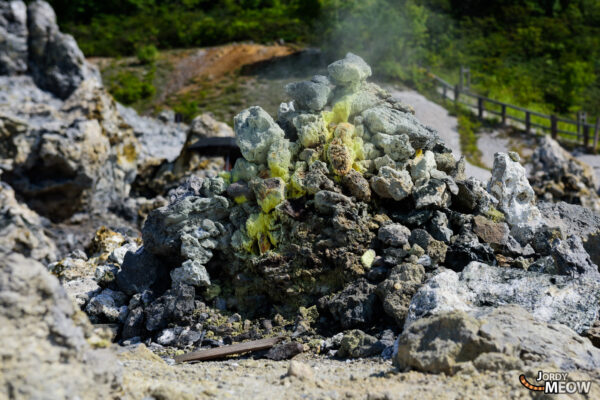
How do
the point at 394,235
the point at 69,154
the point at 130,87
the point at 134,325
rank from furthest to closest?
1. the point at 130,87
2. the point at 69,154
3. the point at 134,325
4. the point at 394,235

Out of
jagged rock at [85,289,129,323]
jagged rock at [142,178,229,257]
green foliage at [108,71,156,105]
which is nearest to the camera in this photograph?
jagged rock at [85,289,129,323]

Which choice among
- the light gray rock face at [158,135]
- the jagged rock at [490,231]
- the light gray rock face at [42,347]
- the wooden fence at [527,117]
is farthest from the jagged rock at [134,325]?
the wooden fence at [527,117]

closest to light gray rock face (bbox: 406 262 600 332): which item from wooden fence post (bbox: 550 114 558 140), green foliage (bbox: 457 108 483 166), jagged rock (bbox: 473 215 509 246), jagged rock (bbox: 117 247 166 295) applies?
jagged rock (bbox: 473 215 509 246)

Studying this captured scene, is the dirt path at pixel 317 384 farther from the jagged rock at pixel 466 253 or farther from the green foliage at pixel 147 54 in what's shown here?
the green foliage at pixel 147 54

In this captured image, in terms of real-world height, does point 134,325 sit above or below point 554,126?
above

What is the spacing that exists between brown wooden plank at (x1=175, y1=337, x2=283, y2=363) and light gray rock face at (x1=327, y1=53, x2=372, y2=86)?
3007mm

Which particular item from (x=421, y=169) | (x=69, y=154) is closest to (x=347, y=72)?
(x=421, y=169)

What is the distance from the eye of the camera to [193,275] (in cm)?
666

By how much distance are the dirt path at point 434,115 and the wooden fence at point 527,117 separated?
1.13 m

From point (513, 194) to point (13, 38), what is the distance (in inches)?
781

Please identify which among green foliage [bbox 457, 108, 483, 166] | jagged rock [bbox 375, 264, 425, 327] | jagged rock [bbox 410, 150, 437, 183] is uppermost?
jagged rock [bbox 410, 150, 437, 183]

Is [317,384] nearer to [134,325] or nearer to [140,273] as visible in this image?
[134,325]

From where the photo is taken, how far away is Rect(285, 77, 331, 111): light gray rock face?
713 cm

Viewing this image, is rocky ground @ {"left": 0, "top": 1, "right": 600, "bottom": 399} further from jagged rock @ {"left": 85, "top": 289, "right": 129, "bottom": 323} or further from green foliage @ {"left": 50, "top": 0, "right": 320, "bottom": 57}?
green foliage @ {"left": 50, "top": 0, "right": 320, "bottom": 57}
